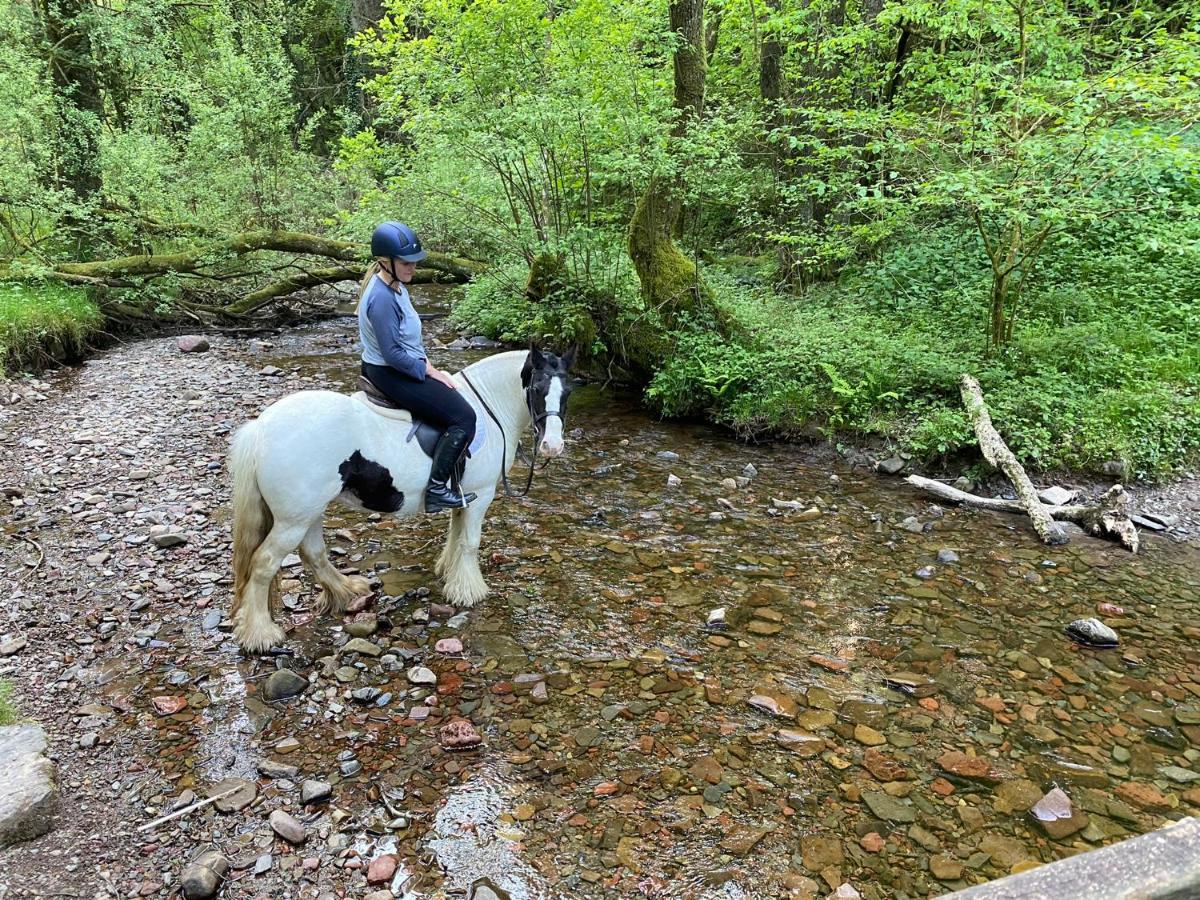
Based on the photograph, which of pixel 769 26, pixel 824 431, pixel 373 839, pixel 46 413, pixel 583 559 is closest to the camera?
A: pixel 373 839

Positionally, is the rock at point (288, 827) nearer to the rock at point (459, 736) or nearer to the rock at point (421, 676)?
the rock at point (459, 736)

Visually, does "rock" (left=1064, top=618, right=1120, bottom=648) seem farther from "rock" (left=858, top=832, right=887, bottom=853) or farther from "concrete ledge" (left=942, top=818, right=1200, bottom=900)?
"concrete ledge" (left=942, top=818, right=1200, bottom=900)

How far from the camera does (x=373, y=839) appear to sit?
134 inches

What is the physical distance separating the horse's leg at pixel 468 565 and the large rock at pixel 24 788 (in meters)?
2.73

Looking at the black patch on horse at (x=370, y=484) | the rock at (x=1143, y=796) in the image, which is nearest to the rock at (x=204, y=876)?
the black patch on horse at (x=370, y=484)

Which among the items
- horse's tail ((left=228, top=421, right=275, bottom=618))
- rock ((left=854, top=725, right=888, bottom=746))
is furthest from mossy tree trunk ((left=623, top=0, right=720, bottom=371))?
rock ((left=854, top=725, right=888, bottom=746))

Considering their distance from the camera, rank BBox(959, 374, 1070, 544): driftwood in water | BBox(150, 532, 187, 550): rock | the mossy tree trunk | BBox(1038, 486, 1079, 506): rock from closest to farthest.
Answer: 1. BBox(150, 532, 187, 550): rock
2. BBox(959, 374, 1070, 544): driftwood in water
3. BBox(1038, 486, 1079, 506): rock
4. the mossy tree trunk

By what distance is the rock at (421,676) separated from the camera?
4.61 meters

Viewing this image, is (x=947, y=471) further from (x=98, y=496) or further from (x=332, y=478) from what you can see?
(x=98, y=496)

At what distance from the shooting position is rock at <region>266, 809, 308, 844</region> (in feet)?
11.0

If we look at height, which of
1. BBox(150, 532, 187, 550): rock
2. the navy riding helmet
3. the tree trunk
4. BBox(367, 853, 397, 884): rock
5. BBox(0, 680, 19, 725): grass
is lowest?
BBox(367, 853, 397, 884): rock

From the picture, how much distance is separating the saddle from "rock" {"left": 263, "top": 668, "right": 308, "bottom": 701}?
72.4 inches

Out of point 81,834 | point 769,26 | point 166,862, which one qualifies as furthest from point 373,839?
point 769,26

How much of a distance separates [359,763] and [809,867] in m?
2.57
